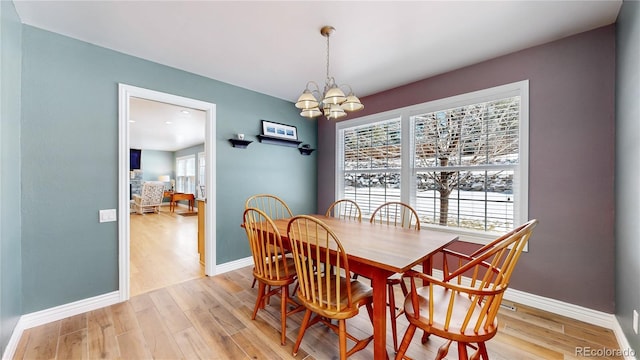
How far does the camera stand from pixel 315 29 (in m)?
2.06

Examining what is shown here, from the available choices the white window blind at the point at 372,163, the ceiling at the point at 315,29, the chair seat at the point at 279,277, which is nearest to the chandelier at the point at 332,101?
the ceiling at the point at 315,29

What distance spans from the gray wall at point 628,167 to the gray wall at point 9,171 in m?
3.97

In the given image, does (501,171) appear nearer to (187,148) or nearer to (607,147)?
(607,147)

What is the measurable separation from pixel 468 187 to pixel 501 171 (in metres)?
0.35

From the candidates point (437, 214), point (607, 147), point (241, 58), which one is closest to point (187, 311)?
point (241, 58)

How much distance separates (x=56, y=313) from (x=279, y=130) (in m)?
3.01

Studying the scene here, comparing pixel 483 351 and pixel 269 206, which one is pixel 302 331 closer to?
pixel 483 351

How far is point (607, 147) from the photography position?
1988mm

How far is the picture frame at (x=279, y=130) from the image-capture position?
3584mm

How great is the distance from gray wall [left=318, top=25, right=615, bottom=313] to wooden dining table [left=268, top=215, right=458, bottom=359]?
3.82 ft

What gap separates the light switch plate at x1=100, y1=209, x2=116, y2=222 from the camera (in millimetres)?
2316

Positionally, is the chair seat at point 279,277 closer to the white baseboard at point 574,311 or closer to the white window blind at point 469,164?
the white window blind at point 469,164

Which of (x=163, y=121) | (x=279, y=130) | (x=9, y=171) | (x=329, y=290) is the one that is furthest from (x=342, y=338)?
(x=163, y=121)

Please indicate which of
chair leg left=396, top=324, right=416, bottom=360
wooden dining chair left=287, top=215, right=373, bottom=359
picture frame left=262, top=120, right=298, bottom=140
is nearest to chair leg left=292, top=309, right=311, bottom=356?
wooden dining chair left=287, top=215, right=373, bottom=359
